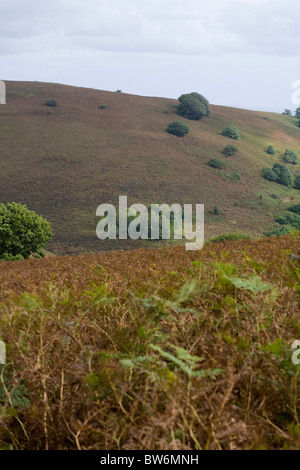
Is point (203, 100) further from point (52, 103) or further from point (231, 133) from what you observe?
point (52, 103)

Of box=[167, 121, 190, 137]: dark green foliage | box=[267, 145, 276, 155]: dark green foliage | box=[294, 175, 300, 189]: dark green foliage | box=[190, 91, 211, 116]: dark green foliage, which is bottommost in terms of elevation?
box=[294, 175, 300, 189]: dark green foliage

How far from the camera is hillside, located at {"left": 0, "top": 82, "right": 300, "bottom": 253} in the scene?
50.3 meters

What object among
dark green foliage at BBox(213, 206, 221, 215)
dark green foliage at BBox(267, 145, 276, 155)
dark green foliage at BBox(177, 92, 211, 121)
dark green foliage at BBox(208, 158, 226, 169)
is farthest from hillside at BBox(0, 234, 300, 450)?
dark green foliage at BBox(177, 92, 211, 121)

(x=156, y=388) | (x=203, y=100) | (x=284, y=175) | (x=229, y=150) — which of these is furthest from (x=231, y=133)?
(x=156, y=388)

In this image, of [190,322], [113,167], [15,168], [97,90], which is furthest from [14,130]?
[190,322]

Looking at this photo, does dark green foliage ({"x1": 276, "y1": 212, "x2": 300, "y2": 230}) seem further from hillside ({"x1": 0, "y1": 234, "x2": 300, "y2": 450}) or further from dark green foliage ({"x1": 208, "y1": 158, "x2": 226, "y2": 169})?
hillside ({"x1": 0, "y1": 234, "x2": 300, "y2": 450})

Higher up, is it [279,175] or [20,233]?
[279,175]

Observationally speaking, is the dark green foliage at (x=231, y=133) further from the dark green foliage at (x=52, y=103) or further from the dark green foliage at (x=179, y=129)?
the dark green foliage at (x=52, y=103)

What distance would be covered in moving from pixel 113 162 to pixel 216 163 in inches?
562

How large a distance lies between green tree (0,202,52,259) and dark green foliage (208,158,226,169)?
123ft

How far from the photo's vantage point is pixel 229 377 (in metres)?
1.67

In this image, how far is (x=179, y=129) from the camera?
236 ft

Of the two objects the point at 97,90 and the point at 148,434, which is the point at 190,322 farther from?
the point at 97,90
